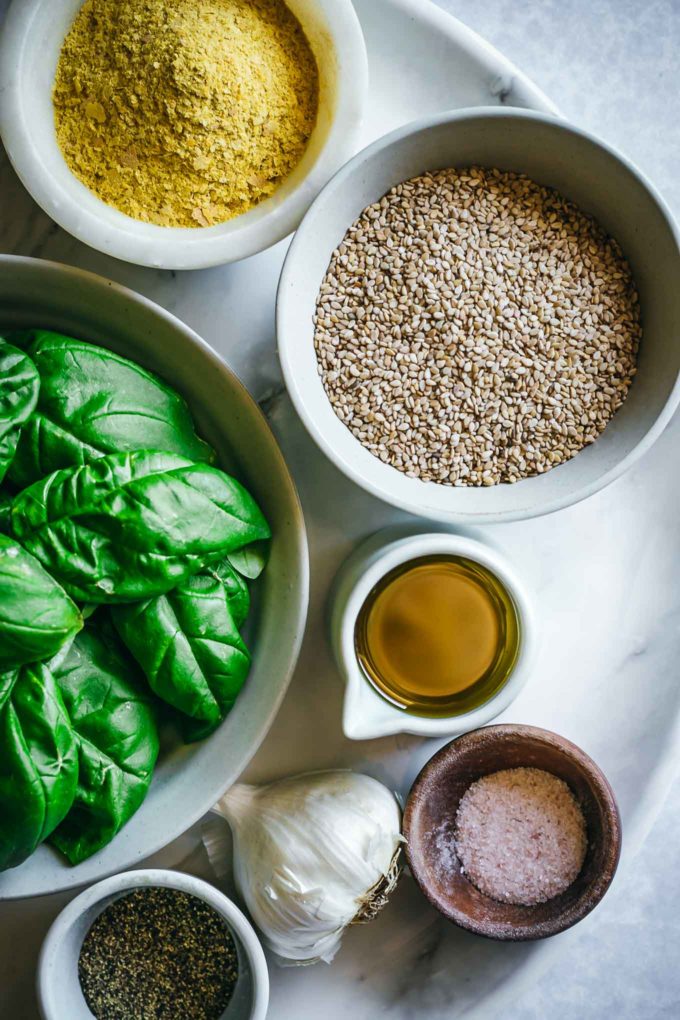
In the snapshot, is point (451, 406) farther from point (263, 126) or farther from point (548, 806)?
point (548, 806)

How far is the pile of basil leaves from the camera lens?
102 cm

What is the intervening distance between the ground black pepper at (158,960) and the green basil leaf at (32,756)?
1.06ft

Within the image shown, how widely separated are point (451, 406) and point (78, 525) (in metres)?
0.49

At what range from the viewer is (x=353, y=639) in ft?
4.02

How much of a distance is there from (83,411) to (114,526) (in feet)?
0.49

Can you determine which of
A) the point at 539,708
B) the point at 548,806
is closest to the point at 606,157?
the point at 539,708

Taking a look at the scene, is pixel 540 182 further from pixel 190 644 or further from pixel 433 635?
pixel 190 644

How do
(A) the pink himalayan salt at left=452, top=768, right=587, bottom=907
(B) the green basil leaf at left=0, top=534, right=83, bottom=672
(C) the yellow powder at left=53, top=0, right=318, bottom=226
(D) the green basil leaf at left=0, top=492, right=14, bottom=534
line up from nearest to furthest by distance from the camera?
(B) the green basil leaf at left=0, top=534, right=83, bottom=672 → (D) the green basil leaf at left=0, top=492, right=14, bottom=534 → (C) the yellow powder at left=53, top=0, right=318, bottom=226 → (A) the pink himalayan salt at left=452, top=768, right=587, bottom=907

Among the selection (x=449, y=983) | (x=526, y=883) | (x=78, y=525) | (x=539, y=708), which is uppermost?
(x=78, y=525)

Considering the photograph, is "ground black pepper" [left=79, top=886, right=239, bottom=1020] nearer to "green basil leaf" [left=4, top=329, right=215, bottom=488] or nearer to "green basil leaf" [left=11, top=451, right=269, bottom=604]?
"green basil leaf" [left=11, top=451, right=269, bottom=604]

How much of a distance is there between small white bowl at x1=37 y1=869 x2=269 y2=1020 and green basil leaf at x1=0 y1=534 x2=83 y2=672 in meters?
0.36

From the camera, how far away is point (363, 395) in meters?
1.23

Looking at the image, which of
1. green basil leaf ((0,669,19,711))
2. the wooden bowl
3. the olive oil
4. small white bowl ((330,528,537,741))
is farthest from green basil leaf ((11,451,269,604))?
the wooden bowl

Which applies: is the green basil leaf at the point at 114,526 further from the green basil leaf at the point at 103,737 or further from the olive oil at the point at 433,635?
the olive oil at the point at 433,635
